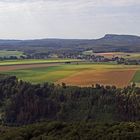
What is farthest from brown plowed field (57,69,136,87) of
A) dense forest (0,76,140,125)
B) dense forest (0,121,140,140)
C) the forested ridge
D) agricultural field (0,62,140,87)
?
dense forest (0,121,140,140)

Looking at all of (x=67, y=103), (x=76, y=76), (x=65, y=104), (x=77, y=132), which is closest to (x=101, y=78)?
(x=76, y=76)

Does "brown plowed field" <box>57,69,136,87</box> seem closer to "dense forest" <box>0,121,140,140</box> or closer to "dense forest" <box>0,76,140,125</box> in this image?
"dense forest" <box>0,76,140,125</box>

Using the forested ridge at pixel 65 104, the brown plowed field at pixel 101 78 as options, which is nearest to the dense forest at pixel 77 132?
the forested ridge at pixel 65 104

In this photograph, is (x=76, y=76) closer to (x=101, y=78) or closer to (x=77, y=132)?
(x=101, y=78)

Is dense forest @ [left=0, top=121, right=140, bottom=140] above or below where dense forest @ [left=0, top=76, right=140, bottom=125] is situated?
above

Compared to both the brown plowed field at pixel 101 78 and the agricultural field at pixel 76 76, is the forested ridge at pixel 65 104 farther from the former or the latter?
the agricultural field at pixel 76 76

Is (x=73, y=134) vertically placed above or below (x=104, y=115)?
above

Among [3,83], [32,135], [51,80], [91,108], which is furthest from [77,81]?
[32,135]

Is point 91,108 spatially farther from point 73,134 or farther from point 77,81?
point 73,134
